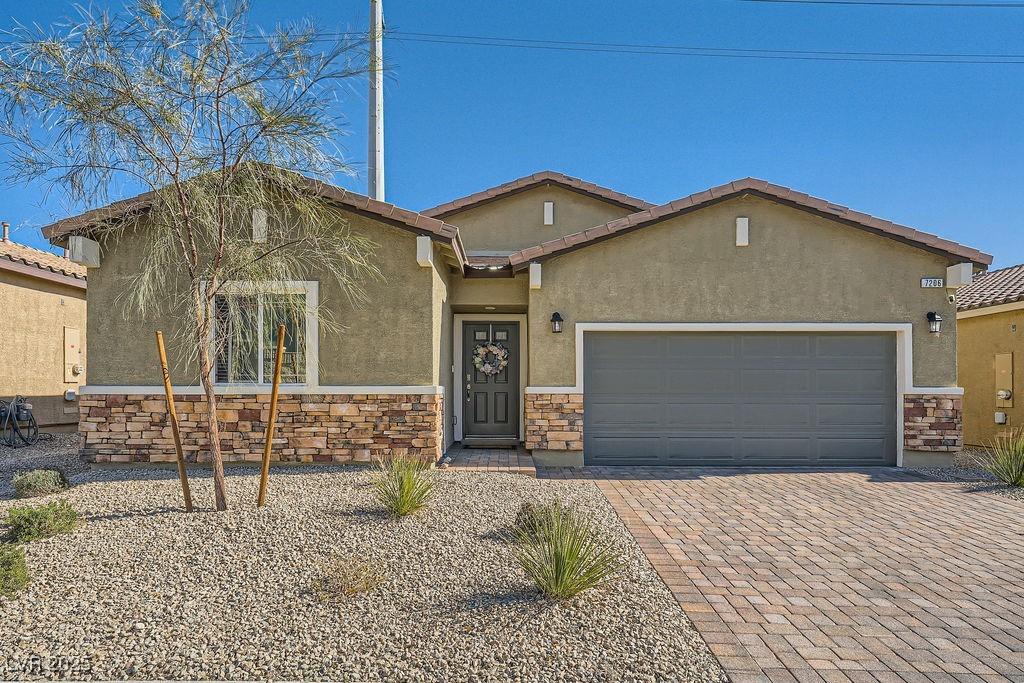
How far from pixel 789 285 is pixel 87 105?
9791mm

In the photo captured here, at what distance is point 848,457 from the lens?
10.1m

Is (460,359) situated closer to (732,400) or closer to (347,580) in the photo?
(732,400)

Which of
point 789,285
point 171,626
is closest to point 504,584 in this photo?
point 171,626

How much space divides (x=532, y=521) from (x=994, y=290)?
1301 cm

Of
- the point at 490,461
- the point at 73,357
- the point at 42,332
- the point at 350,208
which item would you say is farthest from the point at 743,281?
the point at 73,357

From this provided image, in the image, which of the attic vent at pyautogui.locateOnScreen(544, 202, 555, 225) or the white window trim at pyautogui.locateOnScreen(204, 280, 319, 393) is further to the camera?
the attic vent at pyautogui.locateOnScreen(544, 202, 555, 225)

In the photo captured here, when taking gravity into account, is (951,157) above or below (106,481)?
above

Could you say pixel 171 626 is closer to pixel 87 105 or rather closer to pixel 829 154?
Result: pixel 87 105

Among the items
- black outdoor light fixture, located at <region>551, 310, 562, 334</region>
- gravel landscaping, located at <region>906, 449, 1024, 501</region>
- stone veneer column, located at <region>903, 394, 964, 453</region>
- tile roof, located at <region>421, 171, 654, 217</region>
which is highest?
tile roof, located at <region>421, 171, 654, 217</region>

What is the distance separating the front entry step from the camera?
459 inches

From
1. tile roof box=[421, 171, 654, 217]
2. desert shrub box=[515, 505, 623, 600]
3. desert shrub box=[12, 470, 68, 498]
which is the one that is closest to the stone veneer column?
tile roof box=[421, 171, 654, 217]

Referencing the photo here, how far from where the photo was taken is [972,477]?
30.7 ft

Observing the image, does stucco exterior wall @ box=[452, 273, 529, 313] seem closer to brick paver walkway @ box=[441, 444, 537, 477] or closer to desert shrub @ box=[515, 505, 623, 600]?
brick paver walkway @ box=[441, 444, 537, 477]

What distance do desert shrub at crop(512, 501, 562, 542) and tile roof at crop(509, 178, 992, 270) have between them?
16.3ft
